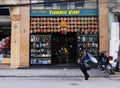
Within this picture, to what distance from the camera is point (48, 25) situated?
2158 centimetres

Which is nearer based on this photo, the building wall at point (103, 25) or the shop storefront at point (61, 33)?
the building wall at point (103, 25)

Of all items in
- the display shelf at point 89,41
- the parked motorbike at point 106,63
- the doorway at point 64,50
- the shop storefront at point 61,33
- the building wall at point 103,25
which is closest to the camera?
the parked motorbike at point 106,63

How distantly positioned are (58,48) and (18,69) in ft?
10.4

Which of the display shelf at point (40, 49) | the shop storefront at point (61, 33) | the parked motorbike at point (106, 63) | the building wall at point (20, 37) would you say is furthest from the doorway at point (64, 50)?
the parked motorbike at point (106, 63)

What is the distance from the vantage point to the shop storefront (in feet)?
70.7

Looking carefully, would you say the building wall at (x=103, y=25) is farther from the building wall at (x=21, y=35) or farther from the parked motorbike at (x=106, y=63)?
the parked motorbike at (x=106, y=63)

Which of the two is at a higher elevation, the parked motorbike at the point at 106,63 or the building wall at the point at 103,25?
the building wall at the point at 103,25

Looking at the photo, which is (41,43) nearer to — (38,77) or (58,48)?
(58,48)

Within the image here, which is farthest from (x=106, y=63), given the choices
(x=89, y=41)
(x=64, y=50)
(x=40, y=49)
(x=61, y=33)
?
(x=40, y=49)

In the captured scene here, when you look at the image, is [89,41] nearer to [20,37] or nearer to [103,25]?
[103,25]

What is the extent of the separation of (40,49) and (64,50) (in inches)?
64.3

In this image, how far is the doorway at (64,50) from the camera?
72.4 feet

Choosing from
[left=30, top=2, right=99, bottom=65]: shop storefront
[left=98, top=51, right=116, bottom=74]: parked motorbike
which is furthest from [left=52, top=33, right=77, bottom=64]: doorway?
[left=98, top=51, right=116, bottom=74]: parked motorbike

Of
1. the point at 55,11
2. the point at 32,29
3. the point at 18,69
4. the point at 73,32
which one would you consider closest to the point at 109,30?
the point at 73,32
